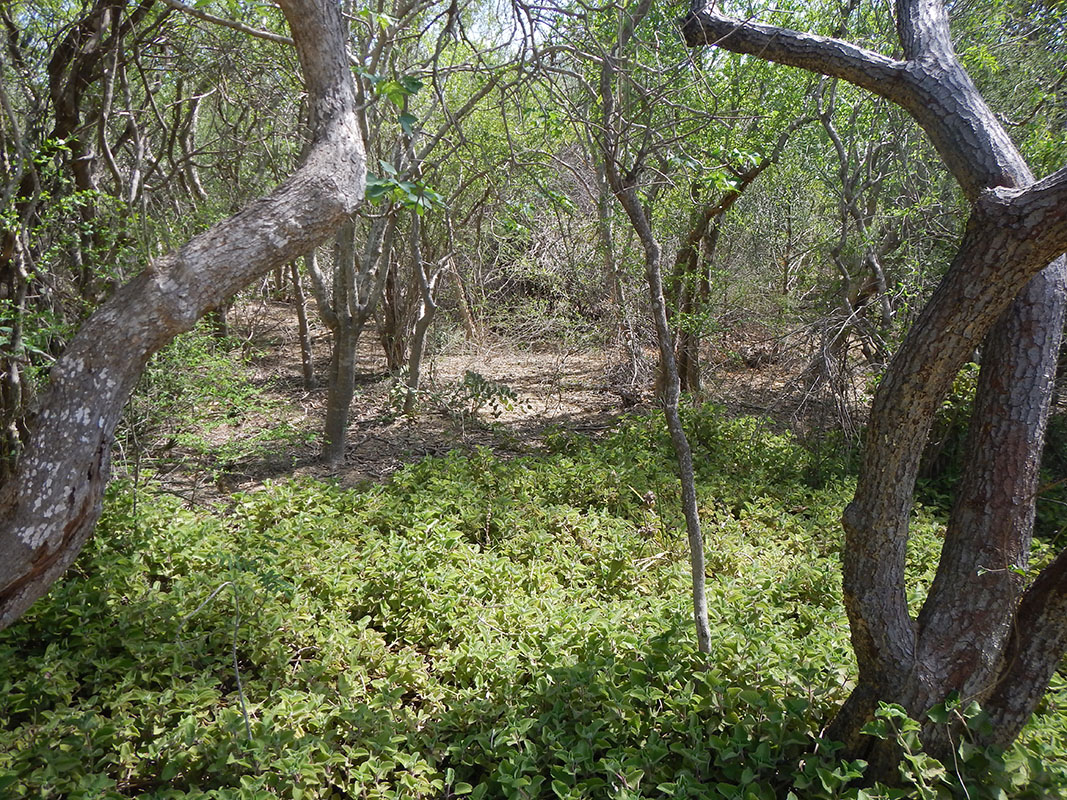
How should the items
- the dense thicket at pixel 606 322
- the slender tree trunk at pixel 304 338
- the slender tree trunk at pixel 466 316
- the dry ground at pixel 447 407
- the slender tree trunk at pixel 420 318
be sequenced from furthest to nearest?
the slender tree trunk at pixel 466 316, the slender tree trunk at pixel 304 338, the slender tree trunk at pixel 420 318, the dry ground at pixel 447 407, the dense thicket at pixel 606 322

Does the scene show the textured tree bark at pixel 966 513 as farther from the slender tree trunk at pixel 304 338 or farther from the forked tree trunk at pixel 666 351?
the slender tree trunk at pixel 304 338

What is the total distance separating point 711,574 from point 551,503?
4.31 ft

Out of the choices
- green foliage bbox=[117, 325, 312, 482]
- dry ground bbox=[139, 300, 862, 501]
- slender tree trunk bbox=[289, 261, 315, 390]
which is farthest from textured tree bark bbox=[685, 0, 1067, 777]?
slender tree trunk bbox=[289, 261, 315, 390]

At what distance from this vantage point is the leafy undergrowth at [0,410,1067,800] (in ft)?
7.47

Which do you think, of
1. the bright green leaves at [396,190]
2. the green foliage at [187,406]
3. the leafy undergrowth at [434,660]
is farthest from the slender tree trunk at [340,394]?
the bright green leaves at [396,190]

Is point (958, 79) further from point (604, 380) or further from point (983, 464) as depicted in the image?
point (604, 380)

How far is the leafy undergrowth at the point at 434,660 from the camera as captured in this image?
2.28 m

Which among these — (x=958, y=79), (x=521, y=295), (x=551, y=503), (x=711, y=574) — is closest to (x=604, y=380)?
(x=521, y=295)

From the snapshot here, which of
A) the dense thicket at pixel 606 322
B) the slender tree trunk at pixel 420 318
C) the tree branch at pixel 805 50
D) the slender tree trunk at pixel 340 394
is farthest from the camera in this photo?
the slender tree trunk at pixel 420 318

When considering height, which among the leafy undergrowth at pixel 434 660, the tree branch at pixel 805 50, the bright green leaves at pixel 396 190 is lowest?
the leafy undergrowth at pixel 434 660

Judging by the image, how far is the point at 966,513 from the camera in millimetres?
2268

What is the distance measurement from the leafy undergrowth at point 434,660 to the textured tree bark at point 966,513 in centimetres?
26

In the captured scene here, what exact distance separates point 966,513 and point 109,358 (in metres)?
2.67

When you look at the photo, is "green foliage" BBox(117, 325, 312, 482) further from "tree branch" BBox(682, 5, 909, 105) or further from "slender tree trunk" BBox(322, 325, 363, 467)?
"tree branch" BBox(682, 5, 909, 105)
